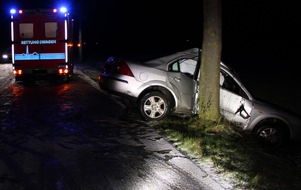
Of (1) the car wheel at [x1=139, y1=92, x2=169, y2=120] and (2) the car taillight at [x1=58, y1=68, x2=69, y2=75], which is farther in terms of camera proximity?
(2) the car taillight at [x1=58, y1=68, x2=69, y2=75]

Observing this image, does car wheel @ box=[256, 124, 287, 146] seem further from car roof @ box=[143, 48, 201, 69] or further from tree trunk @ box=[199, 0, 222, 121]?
car roof @ box=[143, 48, 201, 69]

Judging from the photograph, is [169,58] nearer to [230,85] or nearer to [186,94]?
[186,94]

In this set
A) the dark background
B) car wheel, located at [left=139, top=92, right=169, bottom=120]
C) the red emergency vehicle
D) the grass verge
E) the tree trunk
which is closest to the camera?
the grass verge

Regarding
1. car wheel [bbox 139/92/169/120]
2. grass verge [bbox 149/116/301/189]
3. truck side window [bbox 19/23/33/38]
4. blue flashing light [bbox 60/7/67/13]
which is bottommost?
grass verge [bbox 149/116/301/189]

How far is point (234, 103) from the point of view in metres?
8.02

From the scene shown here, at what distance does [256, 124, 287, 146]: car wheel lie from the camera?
8.00m

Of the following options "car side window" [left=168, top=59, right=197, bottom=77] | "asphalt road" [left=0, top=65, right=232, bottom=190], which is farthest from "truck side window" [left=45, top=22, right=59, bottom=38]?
"car side window" [left=168, top=59, right=197, bottom=77]

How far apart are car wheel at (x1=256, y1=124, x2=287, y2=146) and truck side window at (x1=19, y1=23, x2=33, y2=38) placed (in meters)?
9.40

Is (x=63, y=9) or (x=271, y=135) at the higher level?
(x=63, y=9)

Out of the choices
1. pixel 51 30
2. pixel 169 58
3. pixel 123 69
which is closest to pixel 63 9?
pixel 51 30

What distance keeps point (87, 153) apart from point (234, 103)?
3551 millimetres

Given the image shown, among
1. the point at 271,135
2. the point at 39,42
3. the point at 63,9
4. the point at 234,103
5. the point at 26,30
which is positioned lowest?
the point at 271,135

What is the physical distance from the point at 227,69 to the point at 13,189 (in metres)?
5.17

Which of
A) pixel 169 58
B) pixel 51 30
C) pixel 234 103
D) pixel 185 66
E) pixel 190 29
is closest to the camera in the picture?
pixel 234 103
